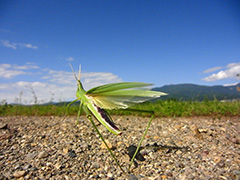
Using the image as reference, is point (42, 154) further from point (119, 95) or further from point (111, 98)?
point (119, 95)

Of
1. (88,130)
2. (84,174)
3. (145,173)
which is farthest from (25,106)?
(145,173)

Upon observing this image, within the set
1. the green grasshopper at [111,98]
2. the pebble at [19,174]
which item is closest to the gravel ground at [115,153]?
the pebble at [19,174]

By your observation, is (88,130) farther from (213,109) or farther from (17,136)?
(213,109)

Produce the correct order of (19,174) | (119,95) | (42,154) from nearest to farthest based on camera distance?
1. (119,95)
2. (19,174)
3. (42,154)

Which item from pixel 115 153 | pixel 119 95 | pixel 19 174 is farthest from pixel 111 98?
pixel 19 174

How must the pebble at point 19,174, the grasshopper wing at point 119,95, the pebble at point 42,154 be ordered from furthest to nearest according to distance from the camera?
the pebble at point 42,154
the pebble at point 19,174
the grasshopper wing at point 119,95

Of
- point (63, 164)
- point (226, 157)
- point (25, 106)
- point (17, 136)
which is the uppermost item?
point (25, 106)

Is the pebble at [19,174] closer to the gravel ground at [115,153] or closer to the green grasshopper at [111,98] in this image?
the gravel ground at [115,153]

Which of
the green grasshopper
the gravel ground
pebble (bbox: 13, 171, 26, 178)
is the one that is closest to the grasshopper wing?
the green grasshopper
